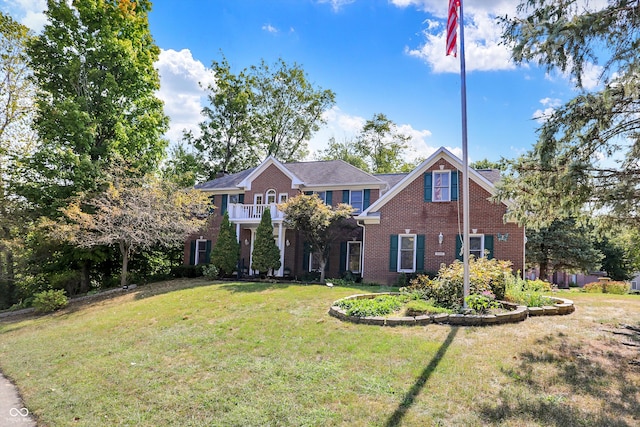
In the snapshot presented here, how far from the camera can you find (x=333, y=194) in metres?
21.8

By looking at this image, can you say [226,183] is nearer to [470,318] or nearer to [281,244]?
[281,244]

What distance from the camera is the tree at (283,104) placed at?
36.4 metres

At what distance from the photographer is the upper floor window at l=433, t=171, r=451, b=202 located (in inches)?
675

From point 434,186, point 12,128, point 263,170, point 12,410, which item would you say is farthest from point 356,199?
point 12,128

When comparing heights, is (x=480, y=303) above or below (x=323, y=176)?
below

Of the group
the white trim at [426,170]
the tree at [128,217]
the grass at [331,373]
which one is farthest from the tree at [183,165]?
the grass at [331,373]

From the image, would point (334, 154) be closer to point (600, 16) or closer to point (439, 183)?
point (439, 183)

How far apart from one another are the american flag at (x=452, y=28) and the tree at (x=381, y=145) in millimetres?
29785

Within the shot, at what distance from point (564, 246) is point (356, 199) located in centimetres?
1556

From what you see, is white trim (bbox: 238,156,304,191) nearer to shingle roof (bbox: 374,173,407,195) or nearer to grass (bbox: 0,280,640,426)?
shingle roof (bbox: 374,173,407,195)

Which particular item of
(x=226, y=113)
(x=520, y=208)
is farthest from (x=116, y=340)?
(x=226, y=113)

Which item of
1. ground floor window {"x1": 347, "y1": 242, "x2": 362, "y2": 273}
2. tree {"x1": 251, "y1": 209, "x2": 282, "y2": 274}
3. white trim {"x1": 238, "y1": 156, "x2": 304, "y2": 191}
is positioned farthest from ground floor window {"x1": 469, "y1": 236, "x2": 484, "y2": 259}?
white trim {"x1": 238, "y1": 156, "x2": 304, "y2": 191}

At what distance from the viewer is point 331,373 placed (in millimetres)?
5828

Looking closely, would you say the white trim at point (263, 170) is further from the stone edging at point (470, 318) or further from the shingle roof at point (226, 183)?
the stone edging at point (470, 318)
